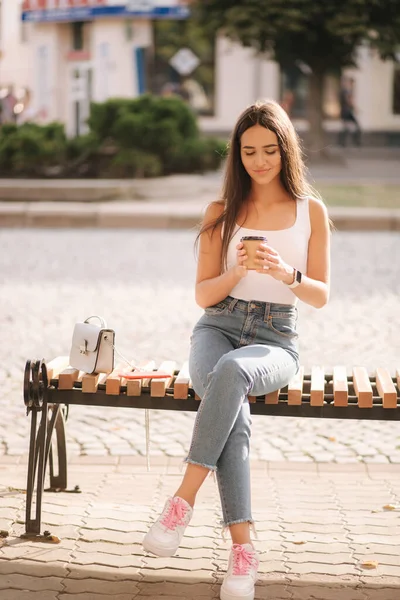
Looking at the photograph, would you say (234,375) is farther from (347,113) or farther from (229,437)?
(347,113)

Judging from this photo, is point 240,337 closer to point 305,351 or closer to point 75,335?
point 75,335

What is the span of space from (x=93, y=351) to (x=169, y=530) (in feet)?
2.50

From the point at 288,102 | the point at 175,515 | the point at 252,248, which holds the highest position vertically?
the point at 288,102

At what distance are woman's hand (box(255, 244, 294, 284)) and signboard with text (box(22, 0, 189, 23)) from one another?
99.5ft

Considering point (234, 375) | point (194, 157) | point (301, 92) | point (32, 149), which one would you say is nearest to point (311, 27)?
point (194, 157)

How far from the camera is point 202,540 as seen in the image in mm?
3877

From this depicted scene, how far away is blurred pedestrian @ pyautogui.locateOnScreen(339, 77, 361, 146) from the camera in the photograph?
31859 millimetres

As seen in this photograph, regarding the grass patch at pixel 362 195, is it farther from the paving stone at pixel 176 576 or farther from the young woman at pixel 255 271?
the paving stone at pixel 176 576

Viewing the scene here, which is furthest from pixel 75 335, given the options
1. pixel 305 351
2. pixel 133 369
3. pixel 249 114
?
pixel 305 351

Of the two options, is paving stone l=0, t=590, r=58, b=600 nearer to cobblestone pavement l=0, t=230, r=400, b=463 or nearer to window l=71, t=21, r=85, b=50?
cobblestone pavement l=0, t=230, r=400, b=463

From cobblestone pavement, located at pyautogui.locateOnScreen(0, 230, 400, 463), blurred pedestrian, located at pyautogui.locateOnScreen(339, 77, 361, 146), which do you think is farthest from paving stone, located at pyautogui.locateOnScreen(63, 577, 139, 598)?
blurred pedestrian, located at pyautogui.locateOnScreen(339, 77, 361, 146)

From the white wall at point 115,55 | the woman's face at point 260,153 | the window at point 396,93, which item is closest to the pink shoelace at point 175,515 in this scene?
the woman's face at point 260,153

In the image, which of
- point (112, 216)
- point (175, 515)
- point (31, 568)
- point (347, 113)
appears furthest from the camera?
point (347, 113)

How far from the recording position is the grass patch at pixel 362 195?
16.1 metres
